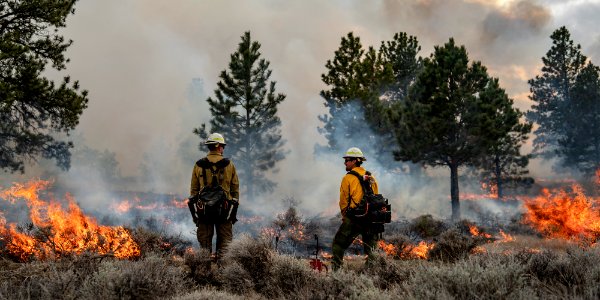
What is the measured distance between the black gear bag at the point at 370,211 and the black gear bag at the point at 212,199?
6.62 ft

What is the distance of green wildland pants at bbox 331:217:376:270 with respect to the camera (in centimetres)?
666

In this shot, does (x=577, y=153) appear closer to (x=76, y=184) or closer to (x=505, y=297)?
(x=505, y=297)

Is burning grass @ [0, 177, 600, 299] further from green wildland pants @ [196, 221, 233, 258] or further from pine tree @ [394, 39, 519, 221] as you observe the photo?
pine tree @ [394, 39, 519, 221]

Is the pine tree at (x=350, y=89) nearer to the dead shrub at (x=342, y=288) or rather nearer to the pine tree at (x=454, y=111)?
the pine tree at (x=454, y=111)

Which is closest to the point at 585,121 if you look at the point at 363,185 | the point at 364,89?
the point at 364,89

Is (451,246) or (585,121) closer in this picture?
(451,246)

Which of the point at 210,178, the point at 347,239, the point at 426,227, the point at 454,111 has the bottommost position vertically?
the point at 426,227

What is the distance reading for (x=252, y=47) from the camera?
30.8 m

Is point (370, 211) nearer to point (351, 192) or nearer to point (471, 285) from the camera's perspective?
point (351, 192)

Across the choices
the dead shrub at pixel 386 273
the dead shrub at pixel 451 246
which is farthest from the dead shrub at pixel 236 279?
the dead shrub at pixel 451 246

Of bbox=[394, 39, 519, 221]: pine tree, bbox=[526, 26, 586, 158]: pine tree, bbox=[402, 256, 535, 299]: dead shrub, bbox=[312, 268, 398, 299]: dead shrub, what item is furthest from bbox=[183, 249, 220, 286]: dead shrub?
bbox=[526, 26, 586, 158]: pine tree

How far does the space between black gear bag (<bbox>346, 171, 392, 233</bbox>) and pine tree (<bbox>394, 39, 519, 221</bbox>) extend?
17.2 m

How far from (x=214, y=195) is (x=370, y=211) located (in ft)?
8.16

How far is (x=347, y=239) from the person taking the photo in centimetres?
673
